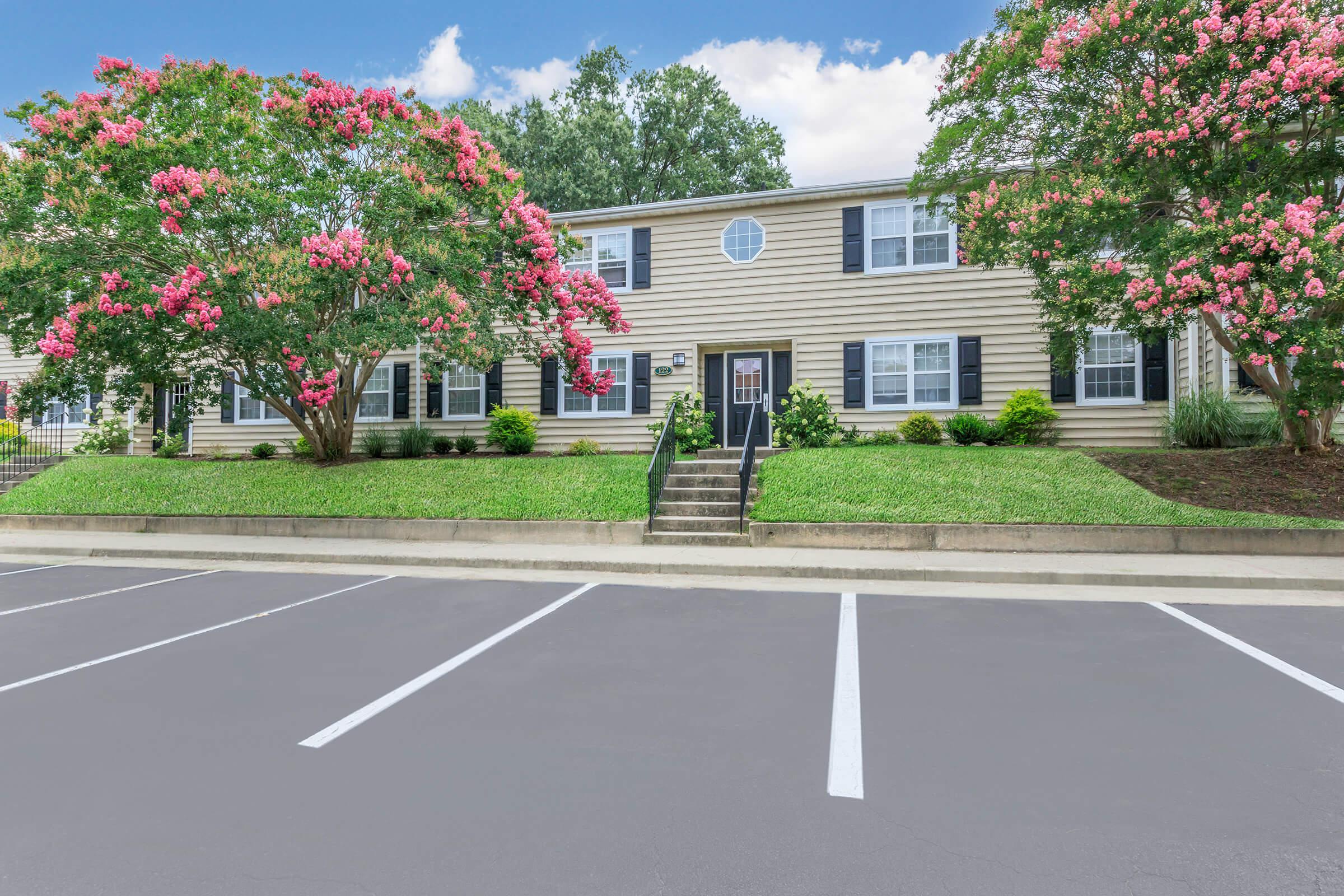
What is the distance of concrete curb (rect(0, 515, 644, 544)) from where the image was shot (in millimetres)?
10422

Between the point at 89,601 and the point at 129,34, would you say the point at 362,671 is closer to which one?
the point at 89,601

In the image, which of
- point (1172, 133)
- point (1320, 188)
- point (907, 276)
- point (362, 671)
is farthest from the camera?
point (907, 276)

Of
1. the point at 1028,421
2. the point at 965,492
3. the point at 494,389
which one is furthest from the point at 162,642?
the point at 1028,421

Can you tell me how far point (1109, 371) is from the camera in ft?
44.3

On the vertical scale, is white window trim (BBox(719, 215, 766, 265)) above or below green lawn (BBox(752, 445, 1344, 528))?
above

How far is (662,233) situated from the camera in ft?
51.4

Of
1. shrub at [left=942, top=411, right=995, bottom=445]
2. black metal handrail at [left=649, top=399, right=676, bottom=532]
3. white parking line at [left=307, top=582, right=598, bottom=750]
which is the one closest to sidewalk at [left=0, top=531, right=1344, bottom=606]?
black metal handrail at [left=649, top=399, right=676, bottom=532]

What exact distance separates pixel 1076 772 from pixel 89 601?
8.19 meters

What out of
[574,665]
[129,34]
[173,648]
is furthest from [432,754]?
[129,34]

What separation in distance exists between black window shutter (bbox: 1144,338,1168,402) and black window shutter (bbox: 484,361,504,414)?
12.3m

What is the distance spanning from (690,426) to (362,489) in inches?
221

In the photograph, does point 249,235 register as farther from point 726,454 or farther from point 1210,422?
point 1210,422

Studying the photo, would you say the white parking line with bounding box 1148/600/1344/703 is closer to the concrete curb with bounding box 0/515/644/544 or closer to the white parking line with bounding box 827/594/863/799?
the white parking line with bounding box 827/594/863/799

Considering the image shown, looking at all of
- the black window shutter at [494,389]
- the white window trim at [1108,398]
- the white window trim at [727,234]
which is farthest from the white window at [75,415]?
the white window trim at [1108,398]
